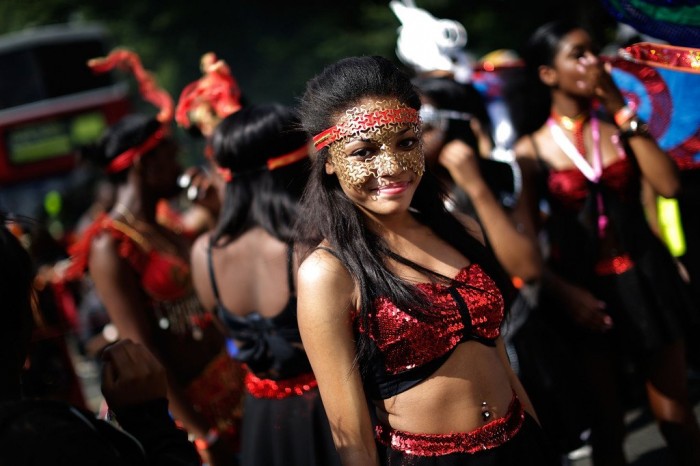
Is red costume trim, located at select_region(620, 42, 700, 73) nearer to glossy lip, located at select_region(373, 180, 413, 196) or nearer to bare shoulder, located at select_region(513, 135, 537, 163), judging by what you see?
glossy lip, located at select_region(373, 180, 413, 196)

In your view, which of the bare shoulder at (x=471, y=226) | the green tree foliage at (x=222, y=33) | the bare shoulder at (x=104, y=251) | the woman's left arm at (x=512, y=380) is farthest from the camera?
the green tree foliage at (x=222, y=33)

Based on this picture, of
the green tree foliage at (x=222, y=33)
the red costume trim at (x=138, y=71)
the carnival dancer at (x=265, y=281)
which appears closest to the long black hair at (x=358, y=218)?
the carnival dancer at (x=265, y=281)

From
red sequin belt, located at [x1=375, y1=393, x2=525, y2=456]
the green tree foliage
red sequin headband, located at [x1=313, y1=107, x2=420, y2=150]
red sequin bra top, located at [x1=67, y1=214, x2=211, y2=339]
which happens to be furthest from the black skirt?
the green tree foliage

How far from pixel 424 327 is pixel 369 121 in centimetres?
58

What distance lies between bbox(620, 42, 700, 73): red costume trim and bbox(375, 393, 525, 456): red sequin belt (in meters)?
1.21

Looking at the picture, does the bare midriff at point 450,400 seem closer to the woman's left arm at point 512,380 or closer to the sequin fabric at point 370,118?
the woman's left arm at point 512,380

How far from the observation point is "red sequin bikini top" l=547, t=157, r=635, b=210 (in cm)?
360

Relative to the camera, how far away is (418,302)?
87.5 inches

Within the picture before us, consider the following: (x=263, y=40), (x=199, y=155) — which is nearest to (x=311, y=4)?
(x=263, y=40)

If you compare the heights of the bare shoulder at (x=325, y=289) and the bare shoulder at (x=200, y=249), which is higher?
the bare shoulder at (x=325, y=289)

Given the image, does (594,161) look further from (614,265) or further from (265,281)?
(265,281)

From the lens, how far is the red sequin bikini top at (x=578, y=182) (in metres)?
3.60

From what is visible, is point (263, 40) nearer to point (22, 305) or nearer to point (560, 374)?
point (560, 374)

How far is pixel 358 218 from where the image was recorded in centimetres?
239
